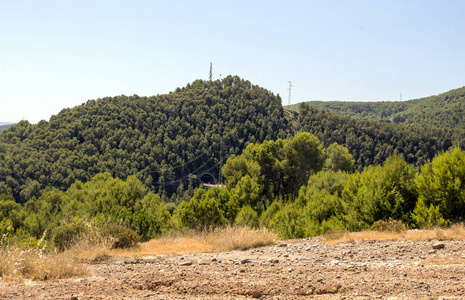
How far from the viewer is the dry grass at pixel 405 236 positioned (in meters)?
7.58

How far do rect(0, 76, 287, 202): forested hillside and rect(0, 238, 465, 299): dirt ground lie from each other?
6634 centimetres

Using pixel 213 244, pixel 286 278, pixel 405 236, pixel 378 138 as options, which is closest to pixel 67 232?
pixel 213 244

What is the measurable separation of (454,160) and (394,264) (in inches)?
221

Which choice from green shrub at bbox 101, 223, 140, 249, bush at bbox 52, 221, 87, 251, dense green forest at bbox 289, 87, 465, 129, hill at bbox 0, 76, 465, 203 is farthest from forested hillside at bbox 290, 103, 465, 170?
bush at bbox 52, 221, 87, 251

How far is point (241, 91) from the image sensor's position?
11631 centimetres

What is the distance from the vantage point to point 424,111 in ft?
539

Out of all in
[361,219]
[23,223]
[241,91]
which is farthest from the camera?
[241,91]

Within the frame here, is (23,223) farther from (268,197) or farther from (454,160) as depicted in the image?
(454,160)

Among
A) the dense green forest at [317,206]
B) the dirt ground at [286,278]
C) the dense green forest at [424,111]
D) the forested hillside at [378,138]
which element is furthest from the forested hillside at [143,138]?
the dirt ground at [286,278]

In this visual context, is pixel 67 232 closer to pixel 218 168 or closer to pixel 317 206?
pixel 317 206

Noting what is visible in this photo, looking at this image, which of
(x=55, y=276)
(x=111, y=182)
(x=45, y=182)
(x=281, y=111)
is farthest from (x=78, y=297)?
(x=281, y=111)

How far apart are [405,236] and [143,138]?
8475 cm

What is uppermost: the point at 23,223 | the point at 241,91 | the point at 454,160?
the point at 241,91

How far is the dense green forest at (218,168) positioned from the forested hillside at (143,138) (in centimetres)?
30
